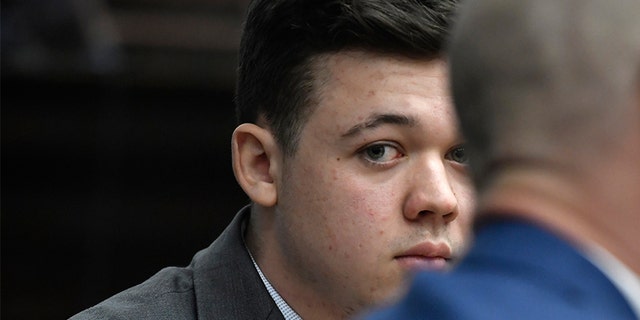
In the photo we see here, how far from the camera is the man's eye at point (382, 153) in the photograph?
2.54m

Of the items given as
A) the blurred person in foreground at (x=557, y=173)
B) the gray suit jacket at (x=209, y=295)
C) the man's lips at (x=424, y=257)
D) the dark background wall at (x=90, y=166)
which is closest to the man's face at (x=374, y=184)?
the man's lips at (x=424, y=257)

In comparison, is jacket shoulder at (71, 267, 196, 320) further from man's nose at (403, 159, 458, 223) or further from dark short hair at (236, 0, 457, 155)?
man's nose at (403, 159, 458, 223)

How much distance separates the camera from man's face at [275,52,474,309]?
2473 mm

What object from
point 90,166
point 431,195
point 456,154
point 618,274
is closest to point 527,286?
point 618,274

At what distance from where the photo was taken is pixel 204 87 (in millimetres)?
6551

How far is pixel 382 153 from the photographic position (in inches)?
100

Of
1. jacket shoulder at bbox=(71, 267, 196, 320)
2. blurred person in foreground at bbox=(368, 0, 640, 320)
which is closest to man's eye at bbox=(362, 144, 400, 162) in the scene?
jacket shoulder at bbox=(71, 267, 196, 320)

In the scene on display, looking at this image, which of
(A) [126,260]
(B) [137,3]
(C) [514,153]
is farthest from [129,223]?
(C) [514,153]

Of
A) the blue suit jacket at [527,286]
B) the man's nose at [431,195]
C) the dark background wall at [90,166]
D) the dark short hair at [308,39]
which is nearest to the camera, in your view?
the blue suit jacket at [527,286]

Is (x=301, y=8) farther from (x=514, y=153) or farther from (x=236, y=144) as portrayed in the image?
(x=514, y=153)

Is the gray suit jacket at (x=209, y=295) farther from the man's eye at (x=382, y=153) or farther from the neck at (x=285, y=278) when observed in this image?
the man's eye at (x=382, y=153)

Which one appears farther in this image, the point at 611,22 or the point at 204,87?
the point at 204,87

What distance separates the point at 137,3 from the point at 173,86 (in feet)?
2.37

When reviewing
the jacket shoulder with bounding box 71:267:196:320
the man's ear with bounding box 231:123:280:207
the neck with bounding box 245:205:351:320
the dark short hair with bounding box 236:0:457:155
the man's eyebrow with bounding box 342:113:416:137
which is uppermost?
the dark short hair with bounding box 236:0:457:155
